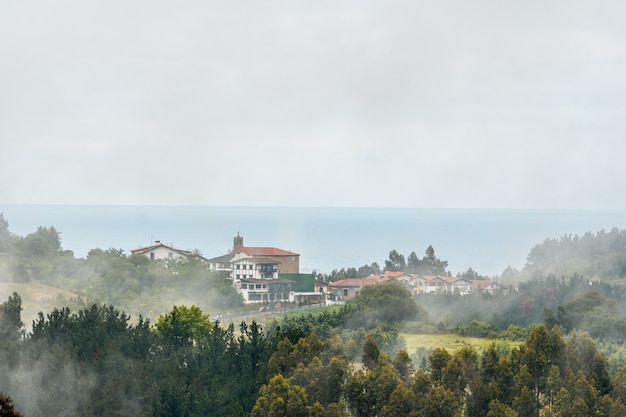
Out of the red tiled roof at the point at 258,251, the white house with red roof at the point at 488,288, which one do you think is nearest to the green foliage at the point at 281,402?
the white house with red roof at the point at 488,288

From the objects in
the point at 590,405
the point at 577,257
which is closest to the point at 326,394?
the point at 590,405

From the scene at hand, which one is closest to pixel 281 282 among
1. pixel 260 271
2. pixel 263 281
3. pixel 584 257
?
pixel 263 281

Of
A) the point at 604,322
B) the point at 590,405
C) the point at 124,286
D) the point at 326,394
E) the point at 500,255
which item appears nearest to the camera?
the point at 590,405

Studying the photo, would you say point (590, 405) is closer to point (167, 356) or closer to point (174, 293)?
point (167, 356)

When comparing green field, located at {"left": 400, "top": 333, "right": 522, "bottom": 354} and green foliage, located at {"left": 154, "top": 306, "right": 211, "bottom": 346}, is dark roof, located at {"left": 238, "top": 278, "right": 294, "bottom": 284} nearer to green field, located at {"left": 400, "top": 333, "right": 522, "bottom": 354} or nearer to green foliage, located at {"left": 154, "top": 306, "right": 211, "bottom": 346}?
green foliage, located at {"left": 154, "top": 306, "right": 211, "bottom": 346}

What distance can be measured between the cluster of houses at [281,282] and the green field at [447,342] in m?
18.7

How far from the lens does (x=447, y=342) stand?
42531 mm

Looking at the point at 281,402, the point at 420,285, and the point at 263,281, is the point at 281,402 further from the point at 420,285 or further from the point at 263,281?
the point at 420,285

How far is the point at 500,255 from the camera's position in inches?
5871

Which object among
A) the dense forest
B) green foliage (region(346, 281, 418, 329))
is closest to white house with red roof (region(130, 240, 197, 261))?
green foliage (region(346, 281, 418, 329))

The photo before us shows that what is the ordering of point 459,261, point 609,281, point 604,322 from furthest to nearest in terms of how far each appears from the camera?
point 459,261, point 609,281, point 604,322

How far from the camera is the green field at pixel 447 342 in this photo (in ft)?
134

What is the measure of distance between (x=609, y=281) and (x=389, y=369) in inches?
1589

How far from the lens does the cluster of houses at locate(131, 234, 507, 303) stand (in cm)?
6281
